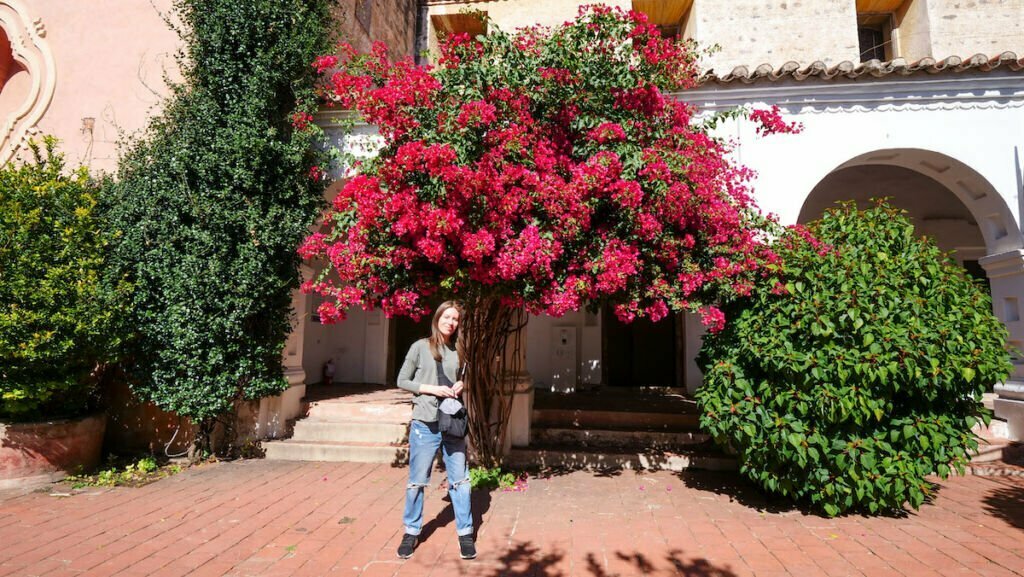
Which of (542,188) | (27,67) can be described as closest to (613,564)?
(542,188)

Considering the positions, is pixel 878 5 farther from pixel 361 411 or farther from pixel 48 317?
pixel 48 317

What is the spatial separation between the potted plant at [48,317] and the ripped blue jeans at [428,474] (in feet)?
12.2

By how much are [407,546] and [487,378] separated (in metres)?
2.13

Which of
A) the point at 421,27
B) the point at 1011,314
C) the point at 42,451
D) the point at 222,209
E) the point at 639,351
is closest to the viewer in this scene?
the point at 42,451

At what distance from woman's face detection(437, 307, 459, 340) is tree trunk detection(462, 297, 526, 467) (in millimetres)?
1167

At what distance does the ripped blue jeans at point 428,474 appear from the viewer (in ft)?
11.5

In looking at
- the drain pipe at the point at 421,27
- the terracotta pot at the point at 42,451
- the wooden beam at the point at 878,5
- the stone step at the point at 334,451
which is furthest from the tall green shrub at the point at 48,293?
the wooden beam at the point at 878,5

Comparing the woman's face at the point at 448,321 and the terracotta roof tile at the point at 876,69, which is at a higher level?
the terracotta roof tile at the point at 876,69

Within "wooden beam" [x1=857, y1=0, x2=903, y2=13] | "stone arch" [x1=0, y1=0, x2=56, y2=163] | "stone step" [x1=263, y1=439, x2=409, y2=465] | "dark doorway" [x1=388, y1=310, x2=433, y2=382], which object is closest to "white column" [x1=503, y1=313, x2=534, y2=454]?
"stone step" [x1=263, y1=439, x2=409, y2=465]

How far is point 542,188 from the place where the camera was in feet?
12.6

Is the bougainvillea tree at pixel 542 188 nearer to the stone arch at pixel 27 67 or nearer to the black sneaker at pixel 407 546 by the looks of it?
the black sneaker at pixel 407 546

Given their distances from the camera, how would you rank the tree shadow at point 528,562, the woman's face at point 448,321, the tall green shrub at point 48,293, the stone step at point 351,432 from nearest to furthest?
the tree shadow at point 528,562 → the woman's face at point 448,321 → the tall green shrub at point 48,293 → the stone step at point 351,432

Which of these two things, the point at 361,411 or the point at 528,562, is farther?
the point at 361,411

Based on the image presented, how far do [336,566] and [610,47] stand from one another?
455 cm
